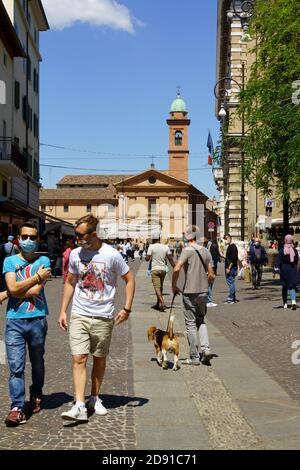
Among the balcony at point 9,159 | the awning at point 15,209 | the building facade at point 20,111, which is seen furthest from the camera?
the building facade at point 20,111

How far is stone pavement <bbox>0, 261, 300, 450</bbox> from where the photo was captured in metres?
5.18

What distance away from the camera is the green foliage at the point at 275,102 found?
17.7 metres

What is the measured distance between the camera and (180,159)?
367 feet

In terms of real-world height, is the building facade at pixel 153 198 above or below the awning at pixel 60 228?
above

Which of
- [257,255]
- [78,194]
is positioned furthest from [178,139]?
[257,255]

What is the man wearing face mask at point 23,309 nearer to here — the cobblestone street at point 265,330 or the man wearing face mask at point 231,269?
the cobblestone street at point 265,330

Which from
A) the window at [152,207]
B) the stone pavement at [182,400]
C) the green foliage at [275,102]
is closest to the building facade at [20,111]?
the green foliage at [275,102]

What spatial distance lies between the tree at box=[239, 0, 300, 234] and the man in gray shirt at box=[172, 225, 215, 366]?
8740 millimetres

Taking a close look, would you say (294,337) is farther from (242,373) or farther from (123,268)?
(123,268)

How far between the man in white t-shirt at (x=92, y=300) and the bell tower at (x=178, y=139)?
340 feet

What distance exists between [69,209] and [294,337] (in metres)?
105

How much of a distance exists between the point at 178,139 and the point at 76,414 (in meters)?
108

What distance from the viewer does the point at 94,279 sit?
19.2 feet

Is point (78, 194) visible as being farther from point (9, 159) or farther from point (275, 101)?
point (275, 101)
